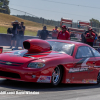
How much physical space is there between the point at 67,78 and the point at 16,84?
1.24m

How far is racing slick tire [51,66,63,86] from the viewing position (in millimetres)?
6621

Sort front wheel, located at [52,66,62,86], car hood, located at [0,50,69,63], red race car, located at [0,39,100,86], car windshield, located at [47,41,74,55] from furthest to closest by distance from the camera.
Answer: car windshield, located at [47,41,74,55] < front wheel, located at [52,66,62,86] < car hood, located at [0,50,69,63] < red race car, located at [0,39,100,86]

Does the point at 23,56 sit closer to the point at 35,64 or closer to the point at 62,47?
the point at 35,64

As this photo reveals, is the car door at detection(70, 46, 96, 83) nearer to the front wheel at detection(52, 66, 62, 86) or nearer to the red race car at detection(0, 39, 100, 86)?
the red race car at detection(0, 39, 100, 86)

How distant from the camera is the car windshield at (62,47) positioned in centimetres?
748

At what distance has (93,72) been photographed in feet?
26.2

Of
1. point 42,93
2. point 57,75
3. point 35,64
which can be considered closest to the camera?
point 42,93

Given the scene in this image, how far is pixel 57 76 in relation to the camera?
672 cm

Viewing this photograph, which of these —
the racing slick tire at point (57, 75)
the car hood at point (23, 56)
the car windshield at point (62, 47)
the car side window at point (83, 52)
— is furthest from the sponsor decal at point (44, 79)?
the car side window at point (83, 52)

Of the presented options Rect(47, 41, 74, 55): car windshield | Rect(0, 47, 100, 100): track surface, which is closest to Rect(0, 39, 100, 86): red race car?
Rect(47, 41, 74, 55): car windshield

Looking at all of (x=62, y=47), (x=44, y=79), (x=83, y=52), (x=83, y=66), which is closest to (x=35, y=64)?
(x=44, y=79)

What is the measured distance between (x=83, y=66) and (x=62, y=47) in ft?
2.48

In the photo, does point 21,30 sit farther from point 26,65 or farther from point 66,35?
point 26,65

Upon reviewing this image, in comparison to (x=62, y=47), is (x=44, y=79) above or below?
below
